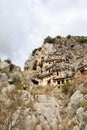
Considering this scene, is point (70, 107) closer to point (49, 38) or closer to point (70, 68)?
point (70, 68)

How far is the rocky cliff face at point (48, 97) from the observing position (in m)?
44.3

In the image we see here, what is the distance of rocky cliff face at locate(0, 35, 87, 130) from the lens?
145ft

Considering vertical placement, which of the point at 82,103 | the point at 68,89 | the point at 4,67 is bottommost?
the point at 82,103

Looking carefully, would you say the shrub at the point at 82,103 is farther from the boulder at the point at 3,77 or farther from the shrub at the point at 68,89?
the boulder at the point at 3,77

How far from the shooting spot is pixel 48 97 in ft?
175

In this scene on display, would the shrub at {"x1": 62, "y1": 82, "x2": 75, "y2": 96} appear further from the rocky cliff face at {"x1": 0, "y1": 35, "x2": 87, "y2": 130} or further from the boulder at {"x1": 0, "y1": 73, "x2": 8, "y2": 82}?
the boulder at {"x1": 0, "y1": 73, "x2": 8, "y2": 82}

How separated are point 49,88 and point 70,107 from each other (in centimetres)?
1205

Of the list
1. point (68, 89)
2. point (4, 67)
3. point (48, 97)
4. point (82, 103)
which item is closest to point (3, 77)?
point (4, 67)

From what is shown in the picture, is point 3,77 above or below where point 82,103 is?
above

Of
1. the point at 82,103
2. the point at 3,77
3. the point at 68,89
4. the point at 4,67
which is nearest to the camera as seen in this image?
the point at 82,103

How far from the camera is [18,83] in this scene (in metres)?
58.7

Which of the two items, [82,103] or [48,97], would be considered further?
[48,97]

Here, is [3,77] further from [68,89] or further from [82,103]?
[82,103]

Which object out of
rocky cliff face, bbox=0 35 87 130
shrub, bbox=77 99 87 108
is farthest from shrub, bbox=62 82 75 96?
shrub, bbox=77 99 87 108
